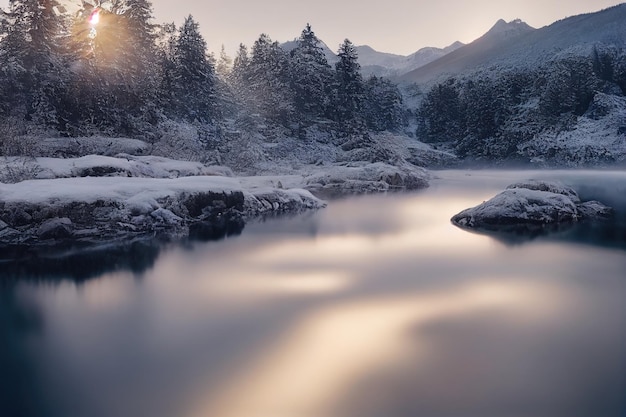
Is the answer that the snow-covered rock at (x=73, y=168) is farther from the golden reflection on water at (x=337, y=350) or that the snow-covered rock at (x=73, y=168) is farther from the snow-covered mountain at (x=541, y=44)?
the snow-covered mountain at (x=541, y=44)

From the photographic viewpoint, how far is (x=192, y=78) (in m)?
58.0

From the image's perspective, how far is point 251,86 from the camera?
6250 centimetres

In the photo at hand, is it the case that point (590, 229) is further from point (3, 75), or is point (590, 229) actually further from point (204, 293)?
point (3, 75)

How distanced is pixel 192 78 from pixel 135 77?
11.2 m

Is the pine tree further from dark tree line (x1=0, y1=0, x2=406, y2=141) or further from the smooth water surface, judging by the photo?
the smooth water surface

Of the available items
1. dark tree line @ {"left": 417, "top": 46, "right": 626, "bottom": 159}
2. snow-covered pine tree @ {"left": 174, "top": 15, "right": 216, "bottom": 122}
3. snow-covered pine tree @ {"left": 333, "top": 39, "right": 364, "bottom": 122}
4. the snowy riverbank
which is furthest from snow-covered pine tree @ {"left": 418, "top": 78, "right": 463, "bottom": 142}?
the snowy riverbank

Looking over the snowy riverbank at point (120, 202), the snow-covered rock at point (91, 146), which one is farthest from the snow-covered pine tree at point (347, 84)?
the snowy riverbank at point (120, 202)

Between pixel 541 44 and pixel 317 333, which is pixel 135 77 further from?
pixel 541 44

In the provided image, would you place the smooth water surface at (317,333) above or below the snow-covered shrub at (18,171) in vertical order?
below

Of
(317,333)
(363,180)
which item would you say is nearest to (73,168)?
(317,333)

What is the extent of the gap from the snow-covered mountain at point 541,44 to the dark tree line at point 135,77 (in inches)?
2810

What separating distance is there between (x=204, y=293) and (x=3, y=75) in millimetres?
40106

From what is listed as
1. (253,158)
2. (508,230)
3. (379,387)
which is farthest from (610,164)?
(379,387)

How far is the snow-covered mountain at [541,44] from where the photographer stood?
118000 millimetres
